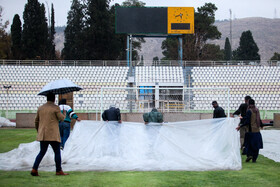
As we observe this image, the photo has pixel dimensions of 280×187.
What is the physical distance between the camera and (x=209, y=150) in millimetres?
9445

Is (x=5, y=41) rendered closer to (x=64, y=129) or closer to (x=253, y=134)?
(x=64, y=129)

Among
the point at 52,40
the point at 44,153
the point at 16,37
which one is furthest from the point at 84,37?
the point at 44,153

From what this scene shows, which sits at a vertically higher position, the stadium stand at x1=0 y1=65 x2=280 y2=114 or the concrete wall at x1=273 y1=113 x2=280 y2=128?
the stadium stand at x1=0 y1=65 x2=280 y2=114

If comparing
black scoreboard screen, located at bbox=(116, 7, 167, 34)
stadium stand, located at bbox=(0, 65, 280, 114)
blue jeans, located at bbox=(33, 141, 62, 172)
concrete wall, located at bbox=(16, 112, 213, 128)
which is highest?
black scoreboard screen, located at bbox=(116, 7, 167, 34)

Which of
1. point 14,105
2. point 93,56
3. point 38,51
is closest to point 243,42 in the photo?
point 93,56

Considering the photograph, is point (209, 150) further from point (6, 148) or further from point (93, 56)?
point (93, 56)

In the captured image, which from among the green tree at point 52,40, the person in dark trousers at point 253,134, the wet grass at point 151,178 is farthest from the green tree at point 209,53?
the wet grass at point 151,178

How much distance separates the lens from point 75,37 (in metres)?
64.8

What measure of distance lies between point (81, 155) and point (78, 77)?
97.4 feet

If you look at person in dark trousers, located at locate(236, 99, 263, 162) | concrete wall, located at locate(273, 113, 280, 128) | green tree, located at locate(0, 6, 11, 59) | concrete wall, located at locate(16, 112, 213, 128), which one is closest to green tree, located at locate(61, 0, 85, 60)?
green tree, located at locate(0, 6, 11, 59)

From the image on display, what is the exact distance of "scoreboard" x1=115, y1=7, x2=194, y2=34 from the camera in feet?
123

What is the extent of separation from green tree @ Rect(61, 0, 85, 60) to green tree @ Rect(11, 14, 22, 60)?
8463 millimetres

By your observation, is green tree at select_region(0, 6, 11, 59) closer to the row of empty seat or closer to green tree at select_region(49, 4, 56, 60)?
green tree at select_region(49, 4, 56, 60)

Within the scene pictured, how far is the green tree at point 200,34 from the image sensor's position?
6296 cm
